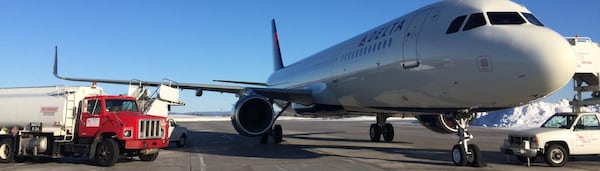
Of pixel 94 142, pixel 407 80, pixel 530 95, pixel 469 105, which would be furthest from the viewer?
pixel 94 142

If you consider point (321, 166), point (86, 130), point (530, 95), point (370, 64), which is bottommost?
point (321, 166)

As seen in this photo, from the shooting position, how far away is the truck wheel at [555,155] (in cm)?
1026

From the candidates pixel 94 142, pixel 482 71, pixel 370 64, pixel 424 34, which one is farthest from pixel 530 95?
pixel 94 142

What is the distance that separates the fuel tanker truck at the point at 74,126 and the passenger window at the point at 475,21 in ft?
24.3

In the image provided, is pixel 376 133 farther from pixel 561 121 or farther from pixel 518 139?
pixel 518 139

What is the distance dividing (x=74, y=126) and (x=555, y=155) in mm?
11224

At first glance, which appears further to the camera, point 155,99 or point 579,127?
point 155,99

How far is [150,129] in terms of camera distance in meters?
11.4

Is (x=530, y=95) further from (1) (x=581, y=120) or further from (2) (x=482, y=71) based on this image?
(1) (x=581, y=120)

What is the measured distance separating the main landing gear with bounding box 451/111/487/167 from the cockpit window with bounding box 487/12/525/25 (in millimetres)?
2199

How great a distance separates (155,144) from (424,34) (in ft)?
22.0

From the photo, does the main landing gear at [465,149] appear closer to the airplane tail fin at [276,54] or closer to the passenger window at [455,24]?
the passenger window at [455,24]

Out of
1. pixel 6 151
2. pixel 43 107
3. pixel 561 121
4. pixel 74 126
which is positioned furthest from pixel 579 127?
pixel 6 151

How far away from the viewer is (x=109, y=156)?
10.6 meters
